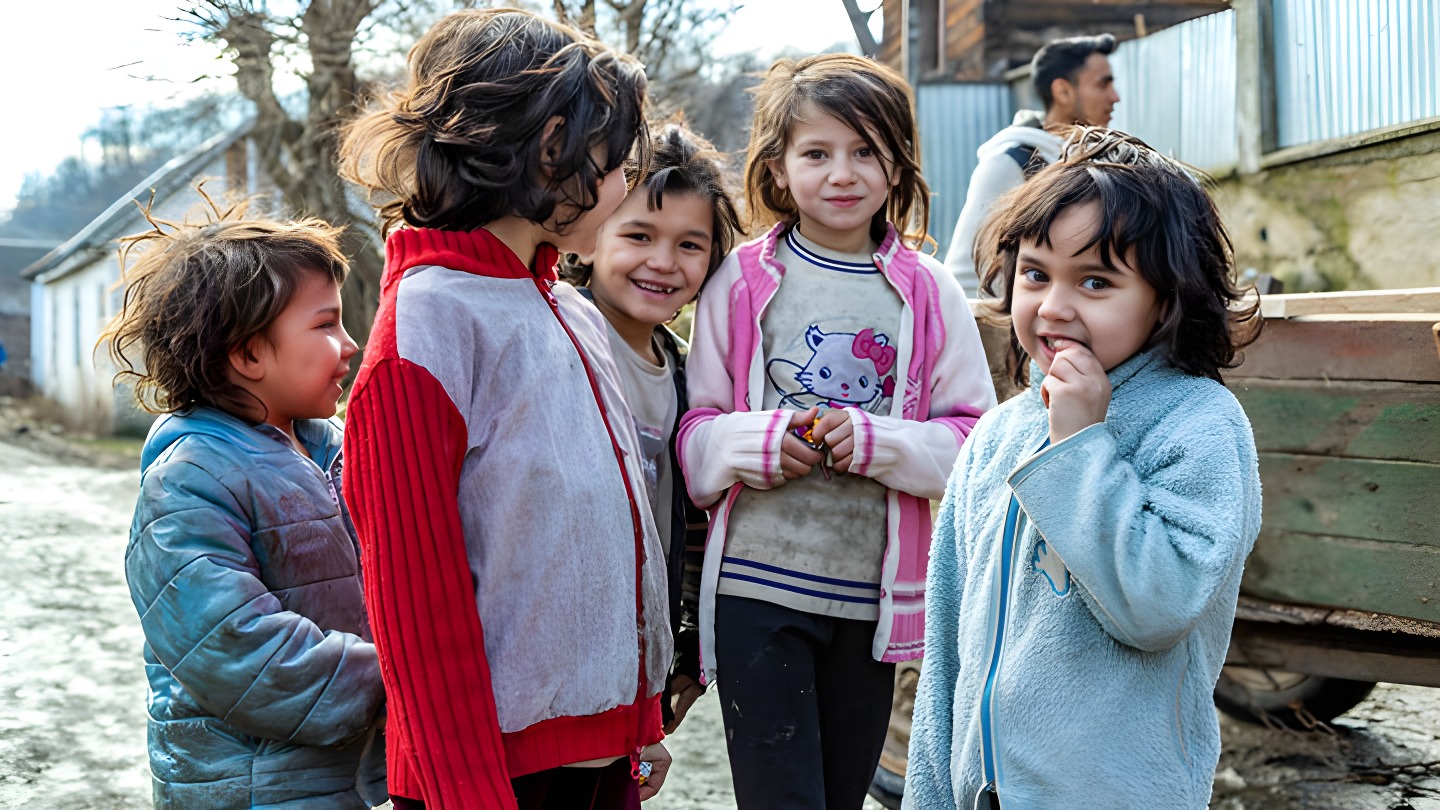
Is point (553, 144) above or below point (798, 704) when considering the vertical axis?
above

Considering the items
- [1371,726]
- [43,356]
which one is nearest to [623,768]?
[1371,726]

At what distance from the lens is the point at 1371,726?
4148 millimetres

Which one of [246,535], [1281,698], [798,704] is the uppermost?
[246,535]

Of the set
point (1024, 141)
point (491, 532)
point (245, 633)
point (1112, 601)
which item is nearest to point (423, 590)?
point (491, 532)

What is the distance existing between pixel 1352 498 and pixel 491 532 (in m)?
1.92

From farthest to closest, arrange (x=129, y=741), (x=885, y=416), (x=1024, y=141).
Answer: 1. (x=129, y=741)
2. (x=1024, y=141)
3. (x=885, y=416)

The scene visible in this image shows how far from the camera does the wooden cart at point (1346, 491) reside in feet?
7.97

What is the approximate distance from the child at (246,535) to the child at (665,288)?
487mm

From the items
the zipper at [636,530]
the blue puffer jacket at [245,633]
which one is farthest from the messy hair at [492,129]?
the blue puffer jacket at [245,633]

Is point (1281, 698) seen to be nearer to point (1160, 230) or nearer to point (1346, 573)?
point (1346, 573)

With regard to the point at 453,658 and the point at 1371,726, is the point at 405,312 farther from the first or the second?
the point at 1371,726

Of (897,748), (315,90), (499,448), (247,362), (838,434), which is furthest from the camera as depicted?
(315,90)

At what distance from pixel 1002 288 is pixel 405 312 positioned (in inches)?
34.9

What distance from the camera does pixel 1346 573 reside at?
2.58 metres
